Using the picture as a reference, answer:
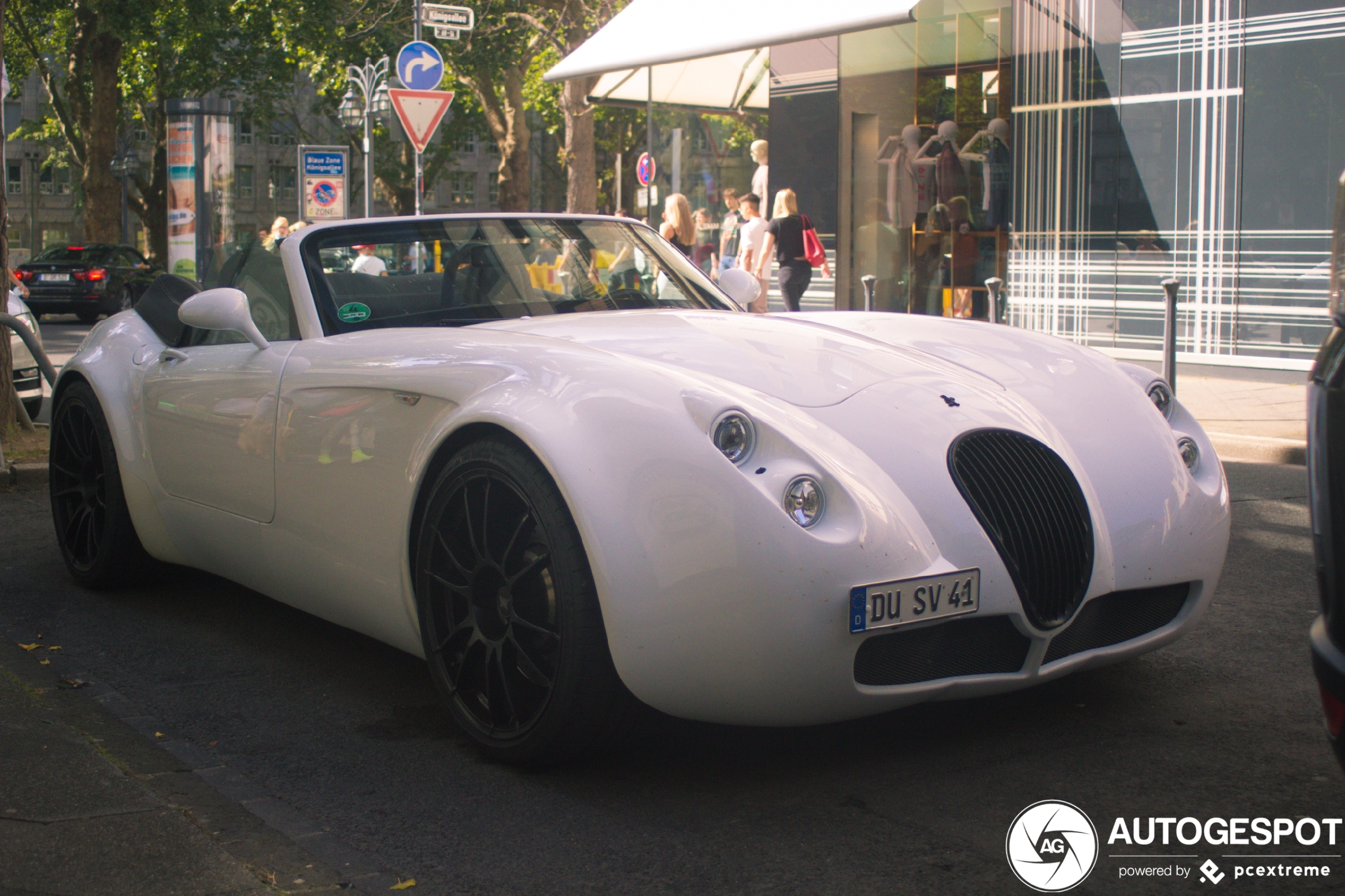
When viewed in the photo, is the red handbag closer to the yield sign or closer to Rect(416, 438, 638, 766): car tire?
the yield sign

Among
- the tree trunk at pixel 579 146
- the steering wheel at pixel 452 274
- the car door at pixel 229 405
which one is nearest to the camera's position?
the car door at pixel 229 405

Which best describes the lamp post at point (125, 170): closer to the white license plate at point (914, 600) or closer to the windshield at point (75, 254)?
the windshield at point (75, 254)

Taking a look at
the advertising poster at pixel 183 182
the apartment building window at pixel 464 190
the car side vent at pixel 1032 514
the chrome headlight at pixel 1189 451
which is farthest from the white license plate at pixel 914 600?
the apartment building window at pixel 464 190

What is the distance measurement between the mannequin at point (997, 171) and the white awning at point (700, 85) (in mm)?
4639

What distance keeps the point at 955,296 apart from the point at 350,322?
499 inches

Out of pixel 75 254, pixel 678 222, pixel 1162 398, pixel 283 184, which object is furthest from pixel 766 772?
pixel 283 184

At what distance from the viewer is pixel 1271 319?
12766mm

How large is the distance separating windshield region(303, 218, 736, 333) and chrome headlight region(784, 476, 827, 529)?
5.00 feet

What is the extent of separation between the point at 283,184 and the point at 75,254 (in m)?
57.5

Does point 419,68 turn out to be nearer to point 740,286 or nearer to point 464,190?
point 740,286

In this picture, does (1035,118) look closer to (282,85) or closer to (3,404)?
(3,404)

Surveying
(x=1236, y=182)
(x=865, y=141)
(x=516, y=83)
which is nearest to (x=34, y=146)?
(x=516, y=83)

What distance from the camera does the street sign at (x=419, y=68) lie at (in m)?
13.4

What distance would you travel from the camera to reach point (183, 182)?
60.2 feet
